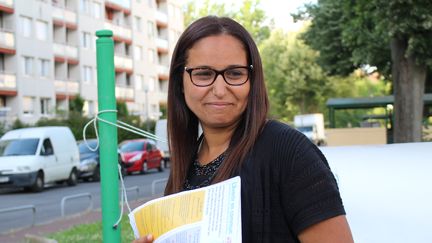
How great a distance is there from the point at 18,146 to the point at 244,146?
828 inches

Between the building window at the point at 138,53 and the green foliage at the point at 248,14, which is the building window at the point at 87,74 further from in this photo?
the green foliage at the point at 248,14

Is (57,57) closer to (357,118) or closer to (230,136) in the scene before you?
(357,118)

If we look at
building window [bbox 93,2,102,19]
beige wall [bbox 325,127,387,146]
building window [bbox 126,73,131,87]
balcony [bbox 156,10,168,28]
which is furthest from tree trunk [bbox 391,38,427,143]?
balcony [bbox 156,10,168,28]

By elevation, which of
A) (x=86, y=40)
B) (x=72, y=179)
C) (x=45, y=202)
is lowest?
(x=72, y=179)

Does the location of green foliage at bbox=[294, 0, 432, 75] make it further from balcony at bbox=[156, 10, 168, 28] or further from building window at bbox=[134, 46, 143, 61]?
balcony at bbox=[156, 10, 168, 28]

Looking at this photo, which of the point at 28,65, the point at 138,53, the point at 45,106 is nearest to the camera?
the point at 28,65

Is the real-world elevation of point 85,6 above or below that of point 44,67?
above

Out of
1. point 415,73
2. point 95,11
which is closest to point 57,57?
point 95,11

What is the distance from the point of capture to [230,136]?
196 cm

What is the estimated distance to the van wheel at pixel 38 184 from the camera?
21.1m

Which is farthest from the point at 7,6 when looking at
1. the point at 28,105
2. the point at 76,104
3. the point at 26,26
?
the point at 76,104

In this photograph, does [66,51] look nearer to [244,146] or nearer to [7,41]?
[7,41]

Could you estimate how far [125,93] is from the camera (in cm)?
6119

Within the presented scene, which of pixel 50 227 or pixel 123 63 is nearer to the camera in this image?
pixel 50 227
